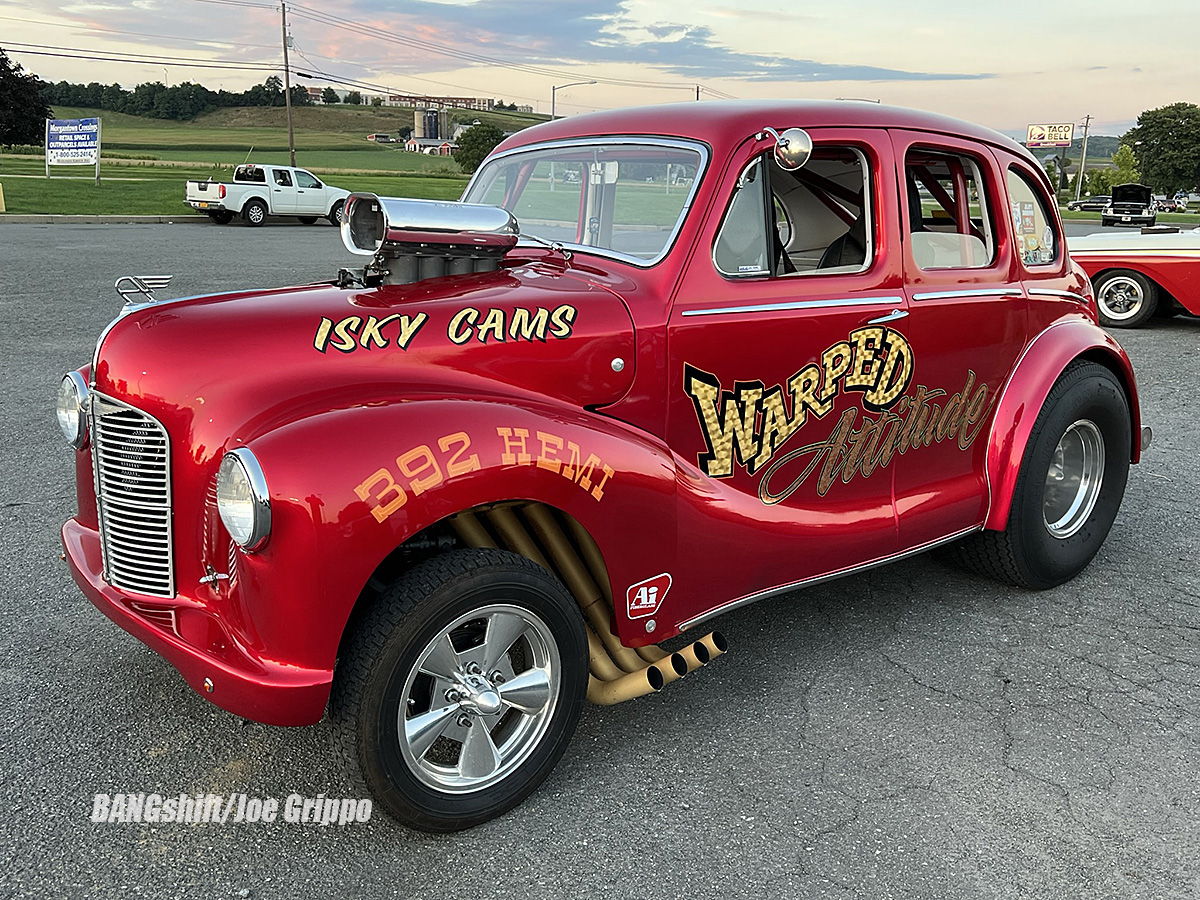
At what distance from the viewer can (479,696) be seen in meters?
2.71

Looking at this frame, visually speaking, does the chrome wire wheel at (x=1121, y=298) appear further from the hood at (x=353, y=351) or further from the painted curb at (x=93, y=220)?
the painted curb at (x=93, y=220)

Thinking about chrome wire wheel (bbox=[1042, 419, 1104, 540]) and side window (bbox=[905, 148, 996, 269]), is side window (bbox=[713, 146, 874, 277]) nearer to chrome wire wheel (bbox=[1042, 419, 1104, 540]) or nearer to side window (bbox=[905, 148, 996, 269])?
side window (bbox=[905, 148, 996, 269])

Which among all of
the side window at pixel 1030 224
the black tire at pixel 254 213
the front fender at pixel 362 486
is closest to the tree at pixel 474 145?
the black tire at pixel 254 213

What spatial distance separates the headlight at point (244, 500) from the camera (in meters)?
2.34

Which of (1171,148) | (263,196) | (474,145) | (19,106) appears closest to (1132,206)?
(263,196)

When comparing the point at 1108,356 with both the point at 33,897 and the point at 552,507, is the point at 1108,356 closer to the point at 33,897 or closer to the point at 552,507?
the point at 552,507

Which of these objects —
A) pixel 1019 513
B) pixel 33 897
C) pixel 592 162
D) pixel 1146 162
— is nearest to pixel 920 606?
pixel 1019 513

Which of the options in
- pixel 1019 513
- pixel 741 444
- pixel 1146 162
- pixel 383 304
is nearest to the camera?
pixel 383 304

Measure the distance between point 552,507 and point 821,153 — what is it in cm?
178

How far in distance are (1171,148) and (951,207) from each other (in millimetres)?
102297

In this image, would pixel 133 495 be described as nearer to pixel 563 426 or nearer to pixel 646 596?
pixel 563 426

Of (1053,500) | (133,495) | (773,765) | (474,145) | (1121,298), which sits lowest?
(773,765)

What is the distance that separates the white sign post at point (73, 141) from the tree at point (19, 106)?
2261 centimetres

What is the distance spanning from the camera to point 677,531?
10.1 ft
